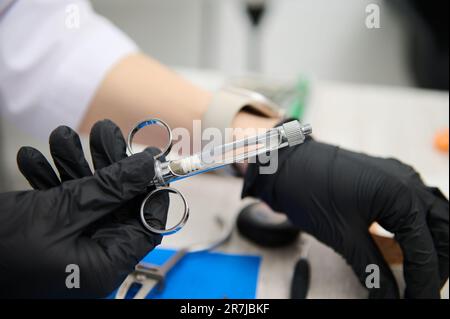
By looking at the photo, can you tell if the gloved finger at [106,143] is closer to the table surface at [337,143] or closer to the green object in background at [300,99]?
the table surface at [337,143]

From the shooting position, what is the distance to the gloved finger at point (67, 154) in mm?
469

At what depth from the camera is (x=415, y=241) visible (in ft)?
1.87

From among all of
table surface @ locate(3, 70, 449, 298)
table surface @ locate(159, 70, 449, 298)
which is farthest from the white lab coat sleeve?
table surface @ locate(159, 70, 449, 298)

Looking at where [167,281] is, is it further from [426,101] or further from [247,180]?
[426,101]

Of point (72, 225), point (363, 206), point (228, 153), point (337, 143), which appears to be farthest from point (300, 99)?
point (72, 225)

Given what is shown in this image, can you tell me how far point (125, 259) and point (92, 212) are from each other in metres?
0.06

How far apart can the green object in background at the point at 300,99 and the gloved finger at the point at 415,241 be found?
0.39 meters

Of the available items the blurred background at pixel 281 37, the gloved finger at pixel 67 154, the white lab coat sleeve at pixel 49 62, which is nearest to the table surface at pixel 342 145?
the gloved finger at pixel 67 154

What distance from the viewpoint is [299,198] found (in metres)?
0.61

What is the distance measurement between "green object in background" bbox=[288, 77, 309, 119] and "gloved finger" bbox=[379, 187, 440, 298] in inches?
15.2

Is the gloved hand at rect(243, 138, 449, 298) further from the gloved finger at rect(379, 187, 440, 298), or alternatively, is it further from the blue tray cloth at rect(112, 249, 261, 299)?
the blue tray cloth at rect(112, 249, 261, 299)

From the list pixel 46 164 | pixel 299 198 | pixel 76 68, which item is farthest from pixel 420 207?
pixel 76 68

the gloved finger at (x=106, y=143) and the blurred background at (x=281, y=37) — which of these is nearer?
the gloved finger at (x=106, y=143)

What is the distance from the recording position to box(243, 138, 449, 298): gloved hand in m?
0.57
